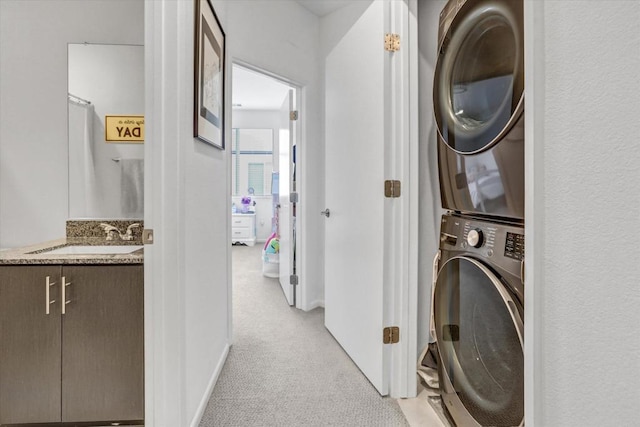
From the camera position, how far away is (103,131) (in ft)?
6.87

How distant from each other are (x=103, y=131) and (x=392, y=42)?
172 centimetres

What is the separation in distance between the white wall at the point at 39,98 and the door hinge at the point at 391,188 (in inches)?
66.3

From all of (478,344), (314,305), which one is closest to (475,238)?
(478,344)

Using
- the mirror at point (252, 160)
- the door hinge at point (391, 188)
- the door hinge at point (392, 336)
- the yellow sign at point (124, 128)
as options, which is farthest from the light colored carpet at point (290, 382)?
the mirror at point (252, 160)

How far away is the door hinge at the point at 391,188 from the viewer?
1.85m

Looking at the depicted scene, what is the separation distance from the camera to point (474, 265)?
130 cm

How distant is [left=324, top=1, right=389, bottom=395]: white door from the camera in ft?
6.22

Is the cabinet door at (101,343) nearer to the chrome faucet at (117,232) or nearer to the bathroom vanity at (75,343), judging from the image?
the bathroom vanity at (75,343)

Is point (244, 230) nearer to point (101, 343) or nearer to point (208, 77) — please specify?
point (208, 77)

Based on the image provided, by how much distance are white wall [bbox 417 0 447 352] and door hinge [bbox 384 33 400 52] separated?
0.23 m

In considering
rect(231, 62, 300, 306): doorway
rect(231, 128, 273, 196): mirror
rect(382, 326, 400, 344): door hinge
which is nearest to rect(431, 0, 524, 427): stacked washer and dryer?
rect(382, 326, 400, 344): door hinge
